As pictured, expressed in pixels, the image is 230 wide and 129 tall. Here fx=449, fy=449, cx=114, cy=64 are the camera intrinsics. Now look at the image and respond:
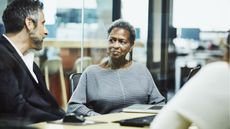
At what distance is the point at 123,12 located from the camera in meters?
4.64

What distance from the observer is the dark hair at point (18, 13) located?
3000mm

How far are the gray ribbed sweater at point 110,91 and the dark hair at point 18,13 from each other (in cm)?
54

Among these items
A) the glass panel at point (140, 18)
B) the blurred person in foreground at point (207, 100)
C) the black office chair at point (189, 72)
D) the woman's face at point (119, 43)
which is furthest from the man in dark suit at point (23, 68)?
the glass panel at point (140, 18)

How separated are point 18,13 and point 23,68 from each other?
18.8 inches

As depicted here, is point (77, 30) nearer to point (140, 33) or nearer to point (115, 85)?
point (140, 33)

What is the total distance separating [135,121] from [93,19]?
2.85 m

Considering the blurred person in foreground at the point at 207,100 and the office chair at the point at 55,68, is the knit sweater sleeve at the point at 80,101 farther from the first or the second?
the office chair at the point at 55,68

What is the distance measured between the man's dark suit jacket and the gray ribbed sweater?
188mm

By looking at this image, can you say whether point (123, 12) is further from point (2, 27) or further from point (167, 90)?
point (2, 27)

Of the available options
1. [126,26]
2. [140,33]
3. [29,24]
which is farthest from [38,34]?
[140,33]

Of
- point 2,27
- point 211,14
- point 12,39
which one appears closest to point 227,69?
point 12,39

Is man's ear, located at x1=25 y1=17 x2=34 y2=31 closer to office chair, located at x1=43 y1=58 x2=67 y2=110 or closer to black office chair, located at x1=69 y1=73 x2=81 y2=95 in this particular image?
black office chair, located at x1=69 y1=73 x2=81 y2=95

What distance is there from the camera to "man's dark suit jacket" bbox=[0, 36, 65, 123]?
2.63 m

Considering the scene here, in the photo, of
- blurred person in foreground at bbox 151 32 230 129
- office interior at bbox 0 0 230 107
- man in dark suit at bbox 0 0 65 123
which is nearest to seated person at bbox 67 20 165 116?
man in dark suit at bbox 0 0 65 123
